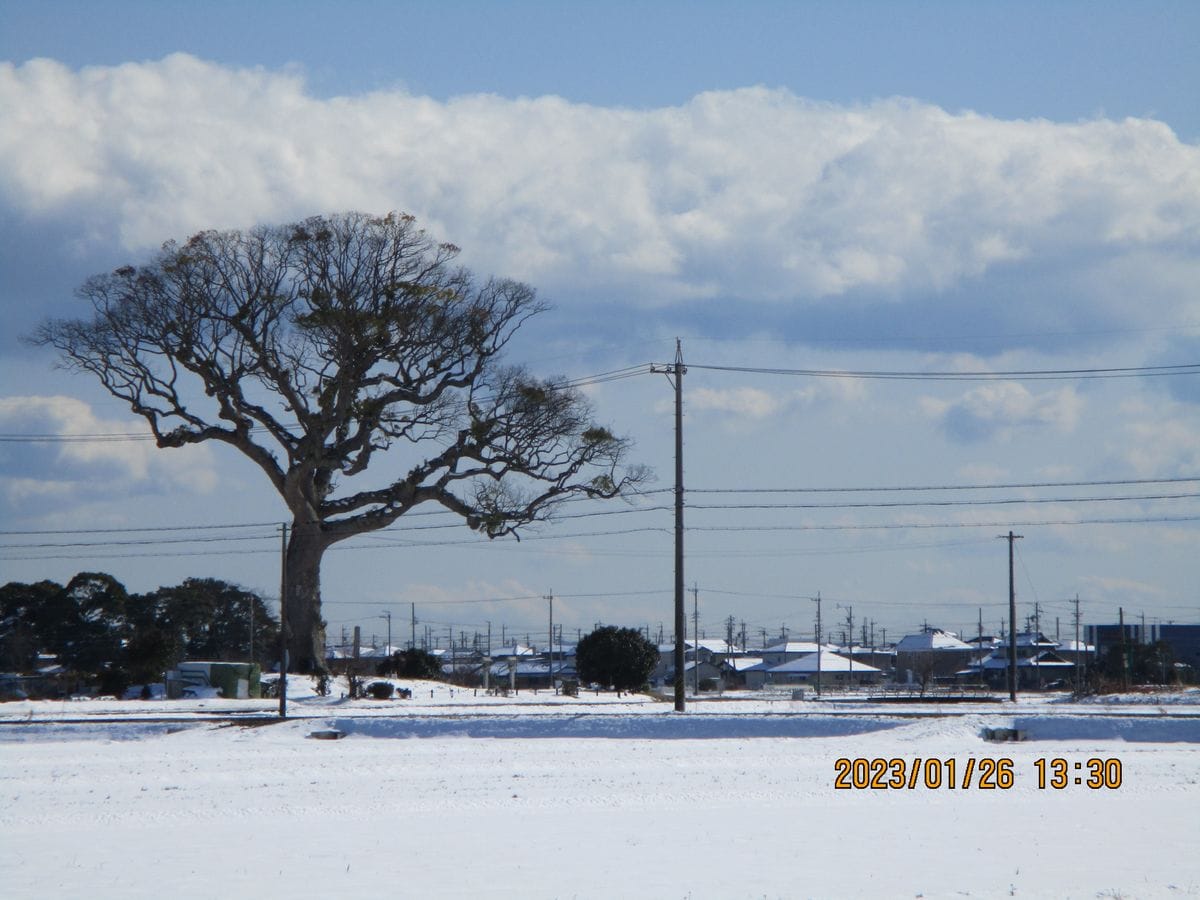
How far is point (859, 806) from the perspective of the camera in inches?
715

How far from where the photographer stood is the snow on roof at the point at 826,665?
10869 centimetres

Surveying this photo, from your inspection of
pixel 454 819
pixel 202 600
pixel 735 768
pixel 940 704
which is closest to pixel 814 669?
pixel 202 600

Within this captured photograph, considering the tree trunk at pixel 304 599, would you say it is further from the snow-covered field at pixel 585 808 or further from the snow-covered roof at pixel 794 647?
the snow-covered roof at pixel 794 647

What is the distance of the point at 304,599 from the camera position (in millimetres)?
42125

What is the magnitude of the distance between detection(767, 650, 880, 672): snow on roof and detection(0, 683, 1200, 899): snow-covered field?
7577cm

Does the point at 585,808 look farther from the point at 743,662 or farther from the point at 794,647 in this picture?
the point at 794,647

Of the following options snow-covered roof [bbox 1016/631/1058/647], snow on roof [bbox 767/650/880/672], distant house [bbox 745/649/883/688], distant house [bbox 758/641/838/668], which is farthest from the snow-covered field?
distant house [bbox 758/641/838/668]

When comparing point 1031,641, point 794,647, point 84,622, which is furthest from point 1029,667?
point 84,622

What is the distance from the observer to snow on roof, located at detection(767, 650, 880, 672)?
357ft

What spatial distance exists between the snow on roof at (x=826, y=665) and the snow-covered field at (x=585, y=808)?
75770 millimetres

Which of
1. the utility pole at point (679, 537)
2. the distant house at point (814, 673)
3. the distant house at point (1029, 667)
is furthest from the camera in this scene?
the distant house at point (814, 673)

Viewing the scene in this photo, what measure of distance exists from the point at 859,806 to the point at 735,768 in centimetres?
531

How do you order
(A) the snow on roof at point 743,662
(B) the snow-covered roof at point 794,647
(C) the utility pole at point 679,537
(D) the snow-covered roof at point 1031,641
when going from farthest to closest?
1. (B) the snow-covered roof at point 794,647
2. (A) the snow on roof at point 743,662
3. (D) the snow-covered roof at point 1031,641
4. (C) the utility pole at point 679,537

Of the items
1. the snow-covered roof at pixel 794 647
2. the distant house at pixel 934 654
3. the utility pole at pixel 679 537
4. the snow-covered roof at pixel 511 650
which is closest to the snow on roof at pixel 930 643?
the distant house at pixel 934 654
